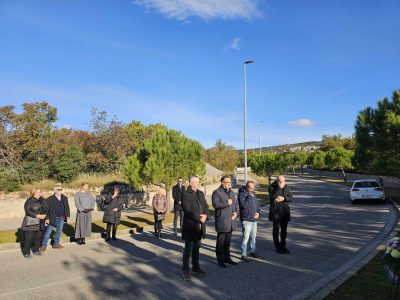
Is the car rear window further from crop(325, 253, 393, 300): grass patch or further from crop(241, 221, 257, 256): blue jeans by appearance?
crop(325, 253, 393, 300): grass patch

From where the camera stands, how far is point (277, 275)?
6941 millimetres

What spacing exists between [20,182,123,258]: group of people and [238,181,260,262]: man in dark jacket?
509 centimetres

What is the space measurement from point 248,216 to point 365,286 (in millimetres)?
2964

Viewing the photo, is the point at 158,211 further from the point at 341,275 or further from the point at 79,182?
the point at 79,182

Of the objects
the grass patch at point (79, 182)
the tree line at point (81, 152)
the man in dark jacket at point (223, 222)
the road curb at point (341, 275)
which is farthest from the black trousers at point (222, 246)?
the grass patch at point (79, 182)

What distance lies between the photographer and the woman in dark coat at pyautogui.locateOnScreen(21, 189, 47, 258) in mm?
9562

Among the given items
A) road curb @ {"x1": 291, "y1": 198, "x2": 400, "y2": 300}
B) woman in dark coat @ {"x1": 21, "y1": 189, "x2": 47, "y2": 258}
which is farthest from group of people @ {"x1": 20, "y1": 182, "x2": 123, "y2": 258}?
road curb @ {"x1": 291, "y1": 198, "x2": 400, "y2": 300}

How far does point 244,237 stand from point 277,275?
145cm

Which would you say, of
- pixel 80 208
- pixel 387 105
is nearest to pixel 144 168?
pixel 80 208

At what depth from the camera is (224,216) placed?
784 centimetres

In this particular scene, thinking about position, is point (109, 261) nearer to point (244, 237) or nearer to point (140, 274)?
point (140, 274)

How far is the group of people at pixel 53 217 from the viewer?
963cm

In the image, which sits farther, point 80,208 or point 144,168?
point 144,168

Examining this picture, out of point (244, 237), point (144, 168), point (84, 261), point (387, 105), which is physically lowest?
point (84, 261)
